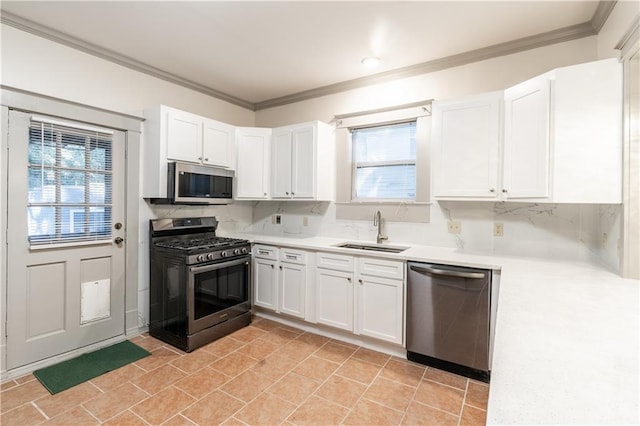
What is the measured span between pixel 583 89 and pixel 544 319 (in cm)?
167

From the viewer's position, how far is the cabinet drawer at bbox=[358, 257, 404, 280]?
8.87 feet

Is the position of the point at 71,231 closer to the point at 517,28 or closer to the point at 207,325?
the point at 207,325

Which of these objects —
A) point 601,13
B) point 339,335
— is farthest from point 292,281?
point 601,13

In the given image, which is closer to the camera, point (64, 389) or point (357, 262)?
point (64, 389)

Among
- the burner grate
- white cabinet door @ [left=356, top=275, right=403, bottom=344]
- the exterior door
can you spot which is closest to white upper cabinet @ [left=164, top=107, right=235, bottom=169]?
the exterior door

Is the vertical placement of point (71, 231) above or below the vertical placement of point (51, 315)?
above

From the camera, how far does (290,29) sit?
2527 millimetres

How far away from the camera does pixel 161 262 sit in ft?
10.1

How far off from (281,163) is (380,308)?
6.67 ft

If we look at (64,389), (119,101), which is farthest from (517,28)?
(64,389)

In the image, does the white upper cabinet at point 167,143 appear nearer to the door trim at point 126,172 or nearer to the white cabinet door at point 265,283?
the door trim at point 126,172

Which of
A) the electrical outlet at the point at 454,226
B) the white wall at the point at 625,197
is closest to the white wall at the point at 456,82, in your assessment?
the white wall at the point at 625,197

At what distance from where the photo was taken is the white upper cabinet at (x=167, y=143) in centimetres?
301

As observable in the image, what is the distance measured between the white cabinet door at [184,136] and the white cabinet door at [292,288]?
1530 millimetres
